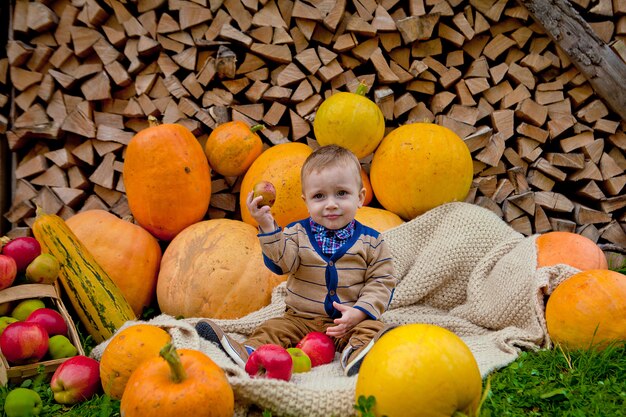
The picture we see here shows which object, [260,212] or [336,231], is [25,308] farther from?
[336,231]

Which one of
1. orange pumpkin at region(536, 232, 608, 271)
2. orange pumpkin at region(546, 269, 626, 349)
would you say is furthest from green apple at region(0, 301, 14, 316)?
orange pumpkin at region(536, 232, 608, 271)

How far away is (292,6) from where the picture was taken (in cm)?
323

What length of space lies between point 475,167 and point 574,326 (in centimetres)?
144

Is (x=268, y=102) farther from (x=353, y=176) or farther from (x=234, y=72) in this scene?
(x=353, y=176)

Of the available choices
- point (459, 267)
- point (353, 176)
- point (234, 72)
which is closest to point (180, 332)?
point (353, 176)

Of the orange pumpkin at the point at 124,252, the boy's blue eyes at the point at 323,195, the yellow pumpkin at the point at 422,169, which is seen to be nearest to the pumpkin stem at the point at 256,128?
the yellow pumpkin at the point at 422,169

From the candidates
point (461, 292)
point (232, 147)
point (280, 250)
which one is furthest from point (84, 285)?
point (461, 292)

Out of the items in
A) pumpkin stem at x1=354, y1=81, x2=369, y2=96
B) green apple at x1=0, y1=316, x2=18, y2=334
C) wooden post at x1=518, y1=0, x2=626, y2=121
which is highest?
wooden post at x1=518, y1=0, x2=626, y2=121

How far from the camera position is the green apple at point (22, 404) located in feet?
5.55

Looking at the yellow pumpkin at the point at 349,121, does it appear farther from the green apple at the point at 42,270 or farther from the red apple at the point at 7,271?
the red apple at the point at 7,271

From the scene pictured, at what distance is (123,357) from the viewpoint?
1.81 meters

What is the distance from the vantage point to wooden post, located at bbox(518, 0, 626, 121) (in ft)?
10.5

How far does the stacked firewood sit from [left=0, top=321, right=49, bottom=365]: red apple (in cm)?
140

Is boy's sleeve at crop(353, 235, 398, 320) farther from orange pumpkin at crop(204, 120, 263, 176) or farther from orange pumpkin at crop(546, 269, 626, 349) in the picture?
orange pumpkin at crop(204, 120, 263, 176)
